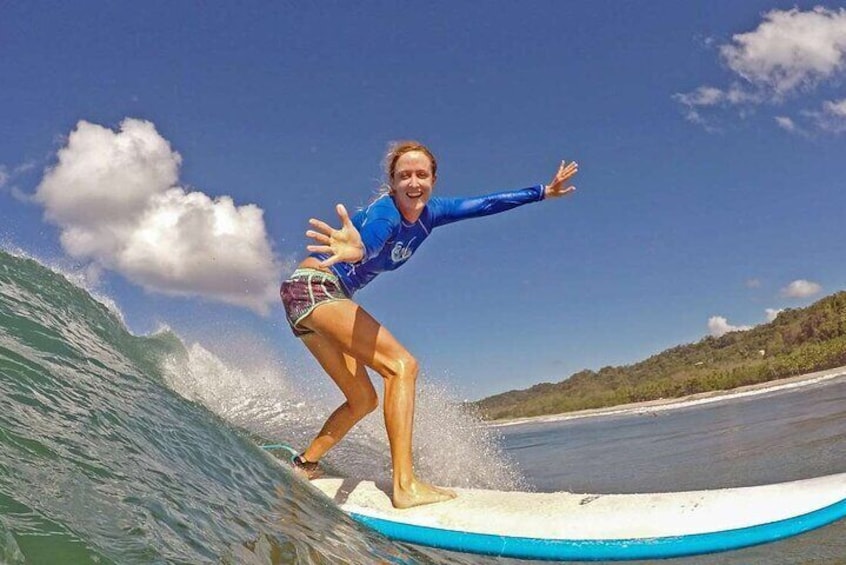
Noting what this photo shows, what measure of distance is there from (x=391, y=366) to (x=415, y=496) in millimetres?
860

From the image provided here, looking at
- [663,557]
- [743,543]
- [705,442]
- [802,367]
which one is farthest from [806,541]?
[802,367]

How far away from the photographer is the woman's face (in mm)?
4785

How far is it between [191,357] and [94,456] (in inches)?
Answer: 244

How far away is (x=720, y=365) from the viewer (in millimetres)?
66312

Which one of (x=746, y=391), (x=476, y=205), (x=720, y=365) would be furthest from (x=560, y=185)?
(x=720, y=365)

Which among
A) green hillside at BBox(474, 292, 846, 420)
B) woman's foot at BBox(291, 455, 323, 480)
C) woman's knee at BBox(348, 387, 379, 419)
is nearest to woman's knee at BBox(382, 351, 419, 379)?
woman's knee at BBox(348, 387, 379, 419)

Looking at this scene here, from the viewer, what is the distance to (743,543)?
3.35 meters

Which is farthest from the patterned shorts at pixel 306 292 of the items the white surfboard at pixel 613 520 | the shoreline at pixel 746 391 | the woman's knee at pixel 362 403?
the shoreline at pixel 746 391

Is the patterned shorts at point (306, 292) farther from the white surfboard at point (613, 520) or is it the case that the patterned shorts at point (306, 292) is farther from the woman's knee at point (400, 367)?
the white surfboard at point (613, 520)

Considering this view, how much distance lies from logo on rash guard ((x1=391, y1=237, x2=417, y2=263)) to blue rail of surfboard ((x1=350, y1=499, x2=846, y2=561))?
72.4 inches

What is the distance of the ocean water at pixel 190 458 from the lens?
2.31 meters

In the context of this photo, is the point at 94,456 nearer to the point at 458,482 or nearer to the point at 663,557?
→ the point at 663,557

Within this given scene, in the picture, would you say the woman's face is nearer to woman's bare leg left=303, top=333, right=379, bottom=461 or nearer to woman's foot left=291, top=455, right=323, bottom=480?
woman's bare leg left=303, top=333, right=379, bottom=461

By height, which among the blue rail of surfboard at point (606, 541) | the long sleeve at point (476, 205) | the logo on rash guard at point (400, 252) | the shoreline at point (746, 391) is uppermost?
the long sleeve at point (476, 205)
